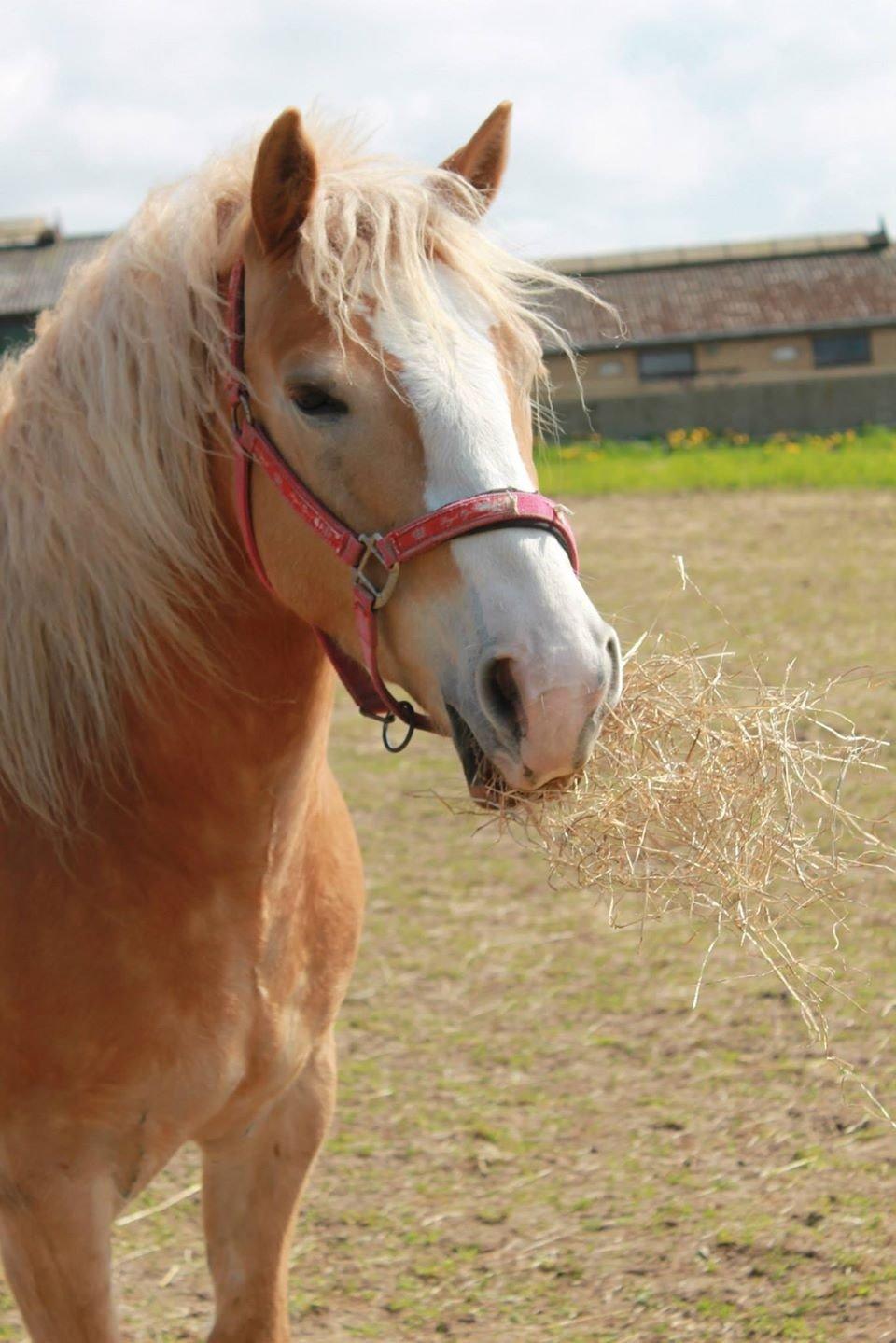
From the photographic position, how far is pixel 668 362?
21.7m

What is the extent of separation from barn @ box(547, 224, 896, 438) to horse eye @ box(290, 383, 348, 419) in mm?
16544

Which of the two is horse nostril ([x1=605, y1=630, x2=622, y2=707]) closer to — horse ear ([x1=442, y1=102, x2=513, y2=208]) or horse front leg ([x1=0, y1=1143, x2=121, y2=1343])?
horse ear ([x1=442, y1=102, x2=513, y2=208])

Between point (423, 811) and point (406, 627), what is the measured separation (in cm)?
442

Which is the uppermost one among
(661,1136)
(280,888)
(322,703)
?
(322,703)

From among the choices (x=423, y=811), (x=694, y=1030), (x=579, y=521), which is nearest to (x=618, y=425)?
(x=579, y=521)

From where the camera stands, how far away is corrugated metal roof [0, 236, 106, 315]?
24.5 m

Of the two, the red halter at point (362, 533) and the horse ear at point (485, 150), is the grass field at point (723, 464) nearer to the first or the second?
the horse ear at point (485, 150)

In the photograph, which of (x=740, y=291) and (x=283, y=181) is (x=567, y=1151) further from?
(x=740, y=291)

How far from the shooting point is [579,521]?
13203 mm

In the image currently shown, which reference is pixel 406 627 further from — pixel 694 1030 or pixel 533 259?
pixel 694 1030

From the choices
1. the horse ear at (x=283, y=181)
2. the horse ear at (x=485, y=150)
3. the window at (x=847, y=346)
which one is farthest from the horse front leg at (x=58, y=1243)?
the window at (x=847, y=346)

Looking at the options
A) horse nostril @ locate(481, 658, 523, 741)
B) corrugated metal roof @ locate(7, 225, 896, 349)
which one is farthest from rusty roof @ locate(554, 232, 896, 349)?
horse nostril @ locate(481, 658, 523, 741)

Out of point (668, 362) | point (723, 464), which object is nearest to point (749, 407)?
point (723, 464)

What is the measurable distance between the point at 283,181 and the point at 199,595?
1.98 ft
